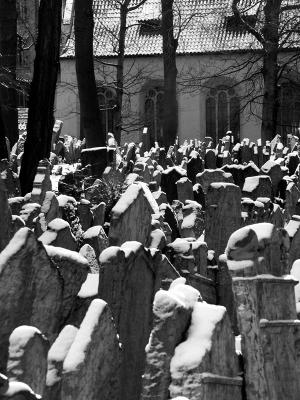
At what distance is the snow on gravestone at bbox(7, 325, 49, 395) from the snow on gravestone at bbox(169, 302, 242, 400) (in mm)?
377

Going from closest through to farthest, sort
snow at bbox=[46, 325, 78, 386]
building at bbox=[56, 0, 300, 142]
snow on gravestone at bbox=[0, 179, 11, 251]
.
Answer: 1. snow at bbox=[46, 325, 78, 386]
2. snow on gravestone at bbox=[0, 179, 11, 251]
3. building at bbox=[56, 0, 300, 142]

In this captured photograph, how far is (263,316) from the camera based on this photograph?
3934 millimetres

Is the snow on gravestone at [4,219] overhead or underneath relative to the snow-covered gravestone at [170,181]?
underneath

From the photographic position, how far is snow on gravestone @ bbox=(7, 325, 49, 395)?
342 centimetres

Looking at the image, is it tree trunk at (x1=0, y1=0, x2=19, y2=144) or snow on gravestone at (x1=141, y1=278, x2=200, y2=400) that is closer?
snow on gravestone at (x1=141, y1=278, x2=200, y2=400)

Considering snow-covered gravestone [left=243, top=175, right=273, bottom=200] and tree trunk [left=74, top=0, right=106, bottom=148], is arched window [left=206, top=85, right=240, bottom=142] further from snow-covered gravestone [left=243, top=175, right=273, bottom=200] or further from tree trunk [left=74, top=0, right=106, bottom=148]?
snow-covered gravestone [left=243, top=175, right=273, bottom=200]

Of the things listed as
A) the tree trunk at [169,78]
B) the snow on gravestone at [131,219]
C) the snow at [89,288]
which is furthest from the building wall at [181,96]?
the snow at [89,288]

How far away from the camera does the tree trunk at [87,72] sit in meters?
17.6

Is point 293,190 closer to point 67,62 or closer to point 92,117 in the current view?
point 92,117

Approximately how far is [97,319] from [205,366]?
1.08 feet

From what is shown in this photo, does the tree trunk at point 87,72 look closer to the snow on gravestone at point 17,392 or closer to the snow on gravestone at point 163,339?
the snow on gravestone at point 163,339

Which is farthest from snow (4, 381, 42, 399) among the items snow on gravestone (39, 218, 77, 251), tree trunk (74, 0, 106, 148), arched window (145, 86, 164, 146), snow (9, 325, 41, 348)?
arched window (145, 86, 164, 146)

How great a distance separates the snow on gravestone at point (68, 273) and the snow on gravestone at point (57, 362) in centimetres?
61

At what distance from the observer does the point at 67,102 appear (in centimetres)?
5478
